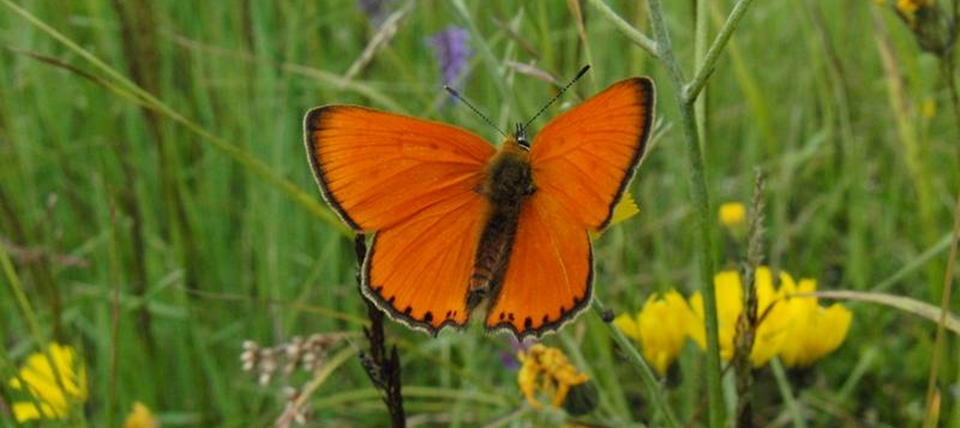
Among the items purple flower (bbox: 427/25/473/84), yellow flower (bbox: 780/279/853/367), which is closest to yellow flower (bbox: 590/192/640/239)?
yellow flower (bbox: 780/279/853/367)

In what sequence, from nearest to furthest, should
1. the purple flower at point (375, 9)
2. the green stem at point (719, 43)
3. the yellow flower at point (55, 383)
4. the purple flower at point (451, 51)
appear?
the green stem at point (719, 43) → the yellow flower at point (55, 383) → the purple flower at point (451, 51) → the purple flower at point (375, 9)

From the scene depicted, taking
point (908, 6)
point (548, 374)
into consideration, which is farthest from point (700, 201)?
point (908, 6)

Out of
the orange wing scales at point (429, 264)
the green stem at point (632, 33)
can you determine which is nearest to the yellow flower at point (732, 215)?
the orange wing scales at point (429, 264)

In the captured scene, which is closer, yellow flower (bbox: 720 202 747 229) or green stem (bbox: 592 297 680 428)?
green stem (bbox: 592 297 680 428)

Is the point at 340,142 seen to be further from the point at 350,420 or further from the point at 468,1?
the point at 468,1

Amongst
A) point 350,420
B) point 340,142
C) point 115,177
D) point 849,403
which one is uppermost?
point 340,142

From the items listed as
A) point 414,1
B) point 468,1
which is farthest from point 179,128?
point 414,1

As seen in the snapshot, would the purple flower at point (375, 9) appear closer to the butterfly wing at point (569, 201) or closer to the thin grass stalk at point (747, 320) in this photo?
the butterfly wing at point (569, 201)

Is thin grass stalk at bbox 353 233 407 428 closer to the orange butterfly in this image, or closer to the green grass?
the orange butterfly
